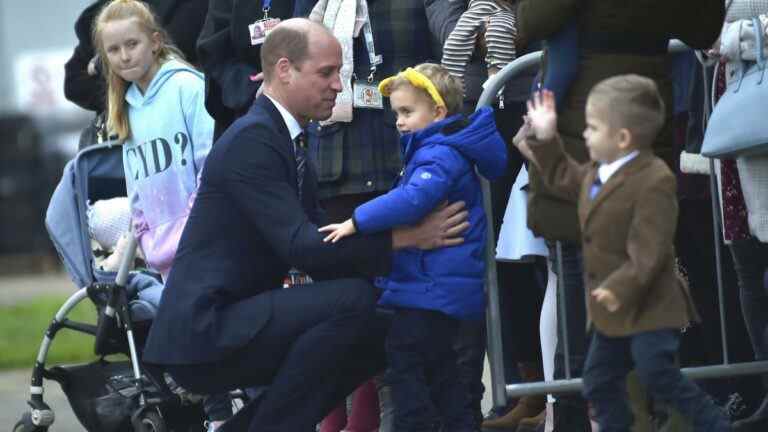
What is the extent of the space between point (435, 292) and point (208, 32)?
1956mm

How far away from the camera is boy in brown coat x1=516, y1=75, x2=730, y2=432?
4.84 m

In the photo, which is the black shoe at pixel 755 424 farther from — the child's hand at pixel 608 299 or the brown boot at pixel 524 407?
the child's hand at pixel 608 299

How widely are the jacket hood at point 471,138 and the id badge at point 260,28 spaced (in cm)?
126

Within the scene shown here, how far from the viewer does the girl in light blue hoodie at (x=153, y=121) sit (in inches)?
273

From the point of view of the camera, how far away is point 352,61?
666 cm

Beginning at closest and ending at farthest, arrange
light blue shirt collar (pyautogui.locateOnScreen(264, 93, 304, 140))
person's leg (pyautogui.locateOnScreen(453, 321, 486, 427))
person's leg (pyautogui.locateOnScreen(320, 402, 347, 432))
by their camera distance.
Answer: light blue shirt collar (pyautogui.locateOnScreen(264, 93, 304, 140)), person's leg (pyautogui.locateOnScreen(453, 321, 486, 427)), person's leg (pyautogui.locateOnScreen(320, 402, 347, 432))

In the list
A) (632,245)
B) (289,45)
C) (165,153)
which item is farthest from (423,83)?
(165,153)

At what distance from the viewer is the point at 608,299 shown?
486 centimetres

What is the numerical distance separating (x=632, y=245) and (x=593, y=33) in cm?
75

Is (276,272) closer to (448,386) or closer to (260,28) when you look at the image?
(448,386)

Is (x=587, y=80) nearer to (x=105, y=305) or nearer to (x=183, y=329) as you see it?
(x=183, y=329)

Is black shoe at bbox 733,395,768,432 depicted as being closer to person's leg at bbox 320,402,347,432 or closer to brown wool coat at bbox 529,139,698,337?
brown wool coat at bbox 529,139,698,337

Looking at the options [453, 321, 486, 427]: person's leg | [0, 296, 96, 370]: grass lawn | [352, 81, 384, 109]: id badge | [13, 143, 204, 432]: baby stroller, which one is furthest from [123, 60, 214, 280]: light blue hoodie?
[0, 296, 96, 370]: grass lawn

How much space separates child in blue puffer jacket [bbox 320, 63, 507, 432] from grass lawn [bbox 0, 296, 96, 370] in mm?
5914
